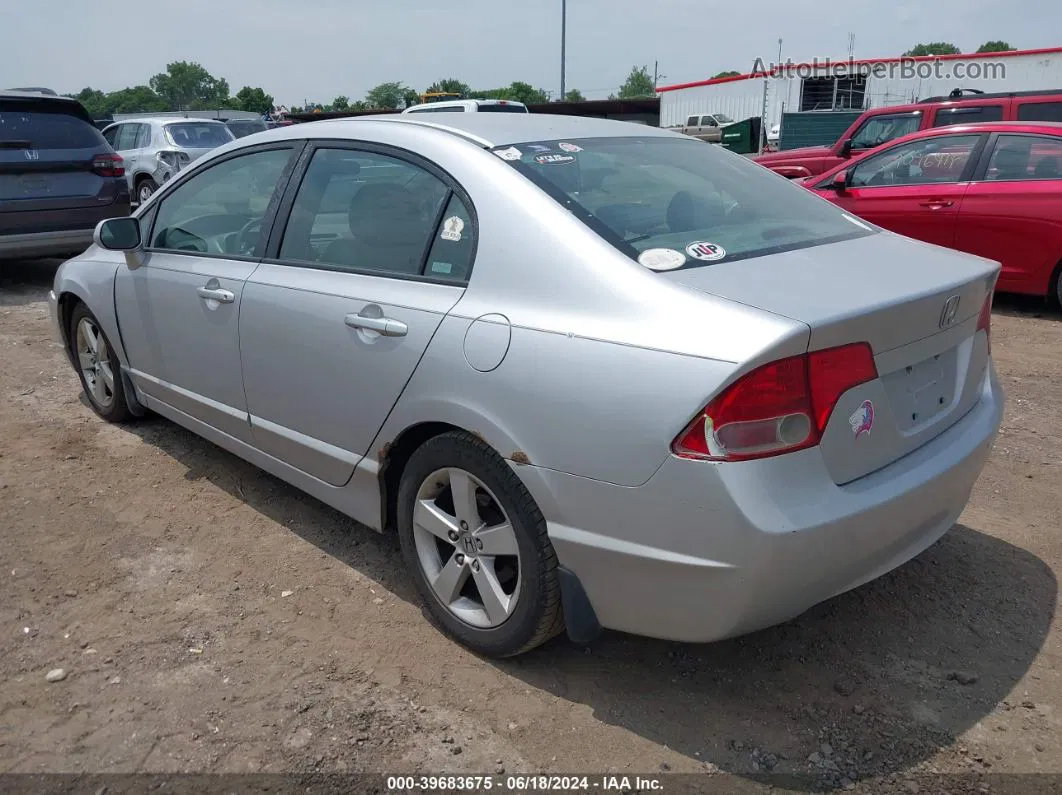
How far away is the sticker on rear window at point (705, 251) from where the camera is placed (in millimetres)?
2580

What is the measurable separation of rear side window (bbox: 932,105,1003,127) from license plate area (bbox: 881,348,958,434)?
8431mm

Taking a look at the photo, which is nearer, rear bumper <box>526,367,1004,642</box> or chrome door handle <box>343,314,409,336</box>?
rear bumper <box>526,367,1004,642</box>

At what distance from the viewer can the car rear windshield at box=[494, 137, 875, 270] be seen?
2639 millimetres

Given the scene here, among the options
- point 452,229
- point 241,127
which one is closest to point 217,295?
point 452,229

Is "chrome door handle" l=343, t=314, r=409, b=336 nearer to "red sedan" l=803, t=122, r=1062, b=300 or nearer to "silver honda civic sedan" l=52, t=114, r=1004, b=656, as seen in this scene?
"silver honda civic sedan" l=52, t=114, r=1004, b=656

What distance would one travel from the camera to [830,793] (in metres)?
2.26

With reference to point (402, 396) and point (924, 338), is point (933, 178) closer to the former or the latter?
point (924, 338)

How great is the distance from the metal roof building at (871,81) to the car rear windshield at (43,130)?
19.8 meters

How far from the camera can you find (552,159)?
115 inches

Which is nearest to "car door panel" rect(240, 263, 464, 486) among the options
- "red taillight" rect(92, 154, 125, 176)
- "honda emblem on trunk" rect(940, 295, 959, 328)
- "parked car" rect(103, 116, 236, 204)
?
"honda emblem on trunk" rect(940, 295, 959, 328)

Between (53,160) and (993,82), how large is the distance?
2175 cm

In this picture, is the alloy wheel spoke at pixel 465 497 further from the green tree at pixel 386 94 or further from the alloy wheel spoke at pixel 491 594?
the green tree at pixel 386 94

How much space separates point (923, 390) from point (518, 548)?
124 centimetres

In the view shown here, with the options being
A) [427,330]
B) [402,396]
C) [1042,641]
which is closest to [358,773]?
[402,396]
